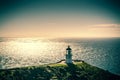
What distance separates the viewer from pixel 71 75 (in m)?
43.8

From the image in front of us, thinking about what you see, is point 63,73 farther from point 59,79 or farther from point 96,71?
point 96,71

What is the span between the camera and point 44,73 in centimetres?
4238

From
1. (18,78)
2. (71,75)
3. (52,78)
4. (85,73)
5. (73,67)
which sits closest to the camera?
(18,78)

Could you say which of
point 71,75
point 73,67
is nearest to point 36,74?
point 71,75

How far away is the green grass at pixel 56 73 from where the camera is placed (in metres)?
39.3

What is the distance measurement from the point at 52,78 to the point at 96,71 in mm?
15840

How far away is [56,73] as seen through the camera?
4372 cm

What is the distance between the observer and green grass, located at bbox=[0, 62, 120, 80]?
39.3 metres

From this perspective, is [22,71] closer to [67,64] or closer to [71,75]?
[71,75]

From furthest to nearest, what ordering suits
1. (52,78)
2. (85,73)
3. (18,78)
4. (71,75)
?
(85,73) → (71,75) → (52,78) → (18,78)

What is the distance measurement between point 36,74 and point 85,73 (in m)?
13.5

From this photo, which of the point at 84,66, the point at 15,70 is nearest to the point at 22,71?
the point at 15,70

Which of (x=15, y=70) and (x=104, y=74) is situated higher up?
(x=15, y=70)

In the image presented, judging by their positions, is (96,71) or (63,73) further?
(96,71)
